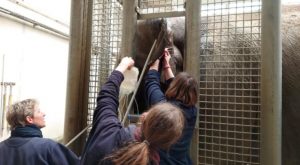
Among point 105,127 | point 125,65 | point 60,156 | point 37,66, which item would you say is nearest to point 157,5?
point 125,65

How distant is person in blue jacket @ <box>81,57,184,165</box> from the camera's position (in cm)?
91

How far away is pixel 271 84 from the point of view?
51.4 inches

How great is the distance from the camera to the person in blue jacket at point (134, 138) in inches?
35.7

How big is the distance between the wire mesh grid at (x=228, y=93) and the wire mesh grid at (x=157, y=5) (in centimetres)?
15

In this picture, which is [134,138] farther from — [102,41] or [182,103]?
[102,41]

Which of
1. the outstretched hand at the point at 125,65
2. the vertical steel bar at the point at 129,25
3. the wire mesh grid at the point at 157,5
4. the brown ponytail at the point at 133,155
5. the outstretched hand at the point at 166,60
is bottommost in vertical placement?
the brown ponytail at the point at 133,155

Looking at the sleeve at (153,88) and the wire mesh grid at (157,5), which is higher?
the wire mesh grid at (157,5)

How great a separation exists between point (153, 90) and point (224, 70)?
1.51 feet

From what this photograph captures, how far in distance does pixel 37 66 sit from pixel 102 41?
12.2 feet

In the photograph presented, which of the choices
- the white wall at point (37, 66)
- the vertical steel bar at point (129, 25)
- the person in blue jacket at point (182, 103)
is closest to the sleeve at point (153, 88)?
the person in blue jacket at point (182, 103)

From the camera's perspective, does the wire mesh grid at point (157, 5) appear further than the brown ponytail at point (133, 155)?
Yes

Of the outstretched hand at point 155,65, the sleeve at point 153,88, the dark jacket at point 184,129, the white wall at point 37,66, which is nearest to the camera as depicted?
the dark jacket at point 184,129

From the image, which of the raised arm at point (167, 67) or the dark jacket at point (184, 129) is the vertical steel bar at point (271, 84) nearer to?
the dark jacket at point (184, 129)

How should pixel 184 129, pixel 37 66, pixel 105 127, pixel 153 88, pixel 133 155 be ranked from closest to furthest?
pixel 133 155 → pixel 105 127 → pixel 184 129 → pixel 153 88 → pixel 37 66
